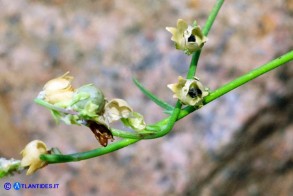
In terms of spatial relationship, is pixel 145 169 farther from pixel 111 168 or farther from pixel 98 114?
pixel 98 114

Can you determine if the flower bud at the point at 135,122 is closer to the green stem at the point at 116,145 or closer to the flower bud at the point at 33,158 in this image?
the green stem at the point at 116,145

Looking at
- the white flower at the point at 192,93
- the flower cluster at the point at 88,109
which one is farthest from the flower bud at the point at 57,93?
the white flower at the point at 192,93

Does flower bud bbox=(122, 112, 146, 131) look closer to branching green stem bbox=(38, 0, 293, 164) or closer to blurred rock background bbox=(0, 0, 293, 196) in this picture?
branching green stem bbox=(38, 0, 293, 164)

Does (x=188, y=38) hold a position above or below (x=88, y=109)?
above

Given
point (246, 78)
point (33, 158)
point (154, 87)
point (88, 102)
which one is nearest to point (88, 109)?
point (88, 102)

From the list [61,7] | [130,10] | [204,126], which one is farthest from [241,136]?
[61,7]

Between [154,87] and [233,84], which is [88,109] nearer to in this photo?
[233,84]

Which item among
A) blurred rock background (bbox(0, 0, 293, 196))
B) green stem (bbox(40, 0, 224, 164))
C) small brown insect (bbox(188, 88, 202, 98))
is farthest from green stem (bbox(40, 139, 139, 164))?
blurred rock background (bbox(0, 0, 293, 196))
